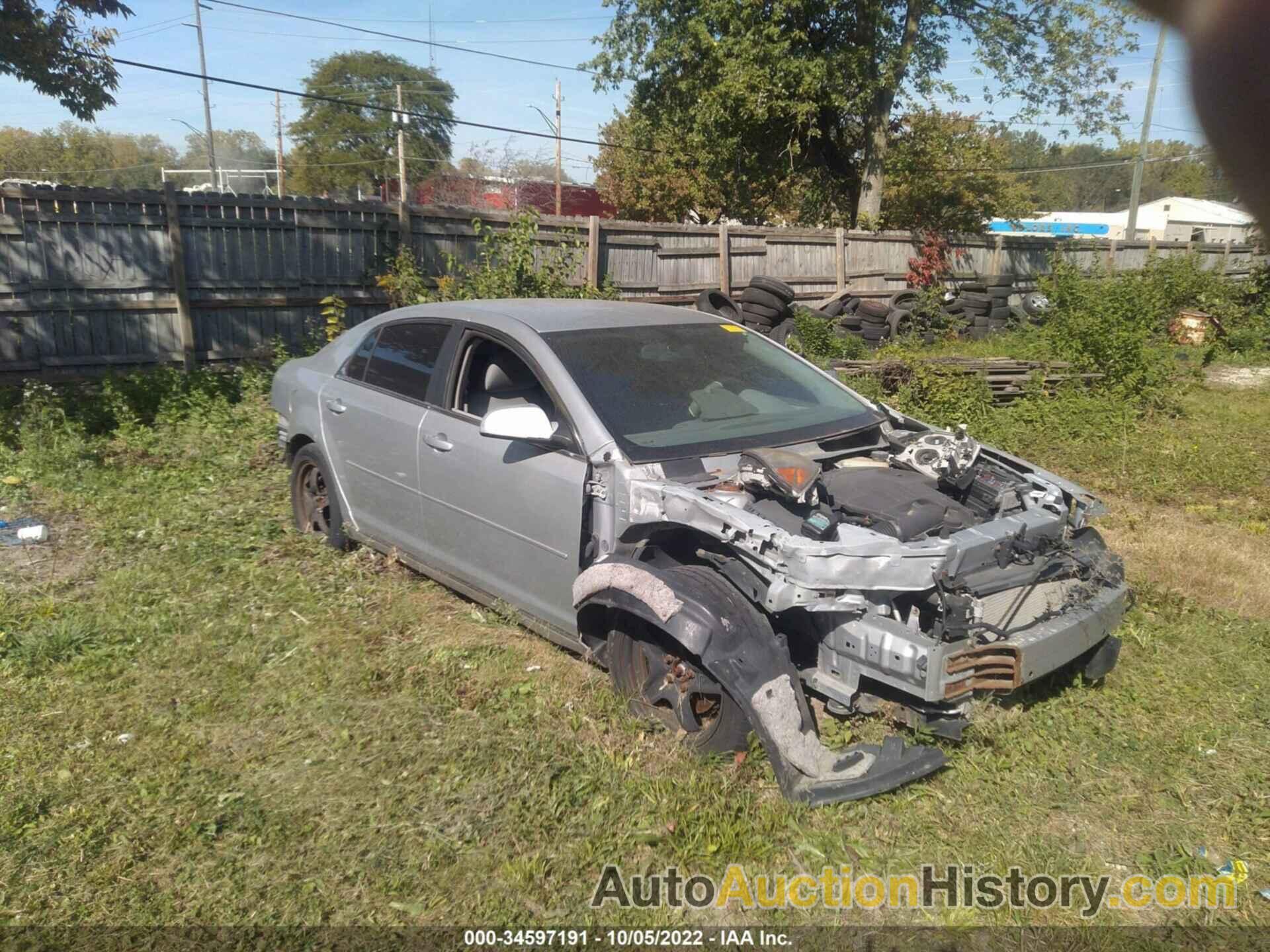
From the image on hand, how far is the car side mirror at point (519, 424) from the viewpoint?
419 centimetres

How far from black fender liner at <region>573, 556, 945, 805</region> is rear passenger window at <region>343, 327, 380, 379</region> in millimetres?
2705

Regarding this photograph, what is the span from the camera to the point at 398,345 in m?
5.46

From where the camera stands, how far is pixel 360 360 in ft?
18.7

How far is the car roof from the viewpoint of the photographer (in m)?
4.93

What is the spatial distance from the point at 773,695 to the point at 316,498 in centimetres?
374

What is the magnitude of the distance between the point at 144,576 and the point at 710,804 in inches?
145

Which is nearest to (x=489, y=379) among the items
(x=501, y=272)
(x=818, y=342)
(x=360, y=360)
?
(x=360, y=360)

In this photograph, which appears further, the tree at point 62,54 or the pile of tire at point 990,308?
the pile of tire at point 990,308

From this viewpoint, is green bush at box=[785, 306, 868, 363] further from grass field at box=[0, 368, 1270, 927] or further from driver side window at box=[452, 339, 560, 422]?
driver side window at box=[452, 339, 560, 422]

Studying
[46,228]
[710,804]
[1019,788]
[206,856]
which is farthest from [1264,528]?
[46,228]

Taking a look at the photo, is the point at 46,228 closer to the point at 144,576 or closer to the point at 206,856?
the point at 144,576

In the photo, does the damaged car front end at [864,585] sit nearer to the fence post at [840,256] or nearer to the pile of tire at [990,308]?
the pile of tire at [990,308]

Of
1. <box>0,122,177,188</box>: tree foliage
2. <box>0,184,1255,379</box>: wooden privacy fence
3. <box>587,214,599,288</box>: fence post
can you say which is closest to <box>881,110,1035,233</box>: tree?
<box>587,214,599,288</box>: fence post

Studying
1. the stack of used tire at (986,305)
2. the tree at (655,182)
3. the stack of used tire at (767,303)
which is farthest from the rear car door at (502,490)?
the tree at (655,182)
